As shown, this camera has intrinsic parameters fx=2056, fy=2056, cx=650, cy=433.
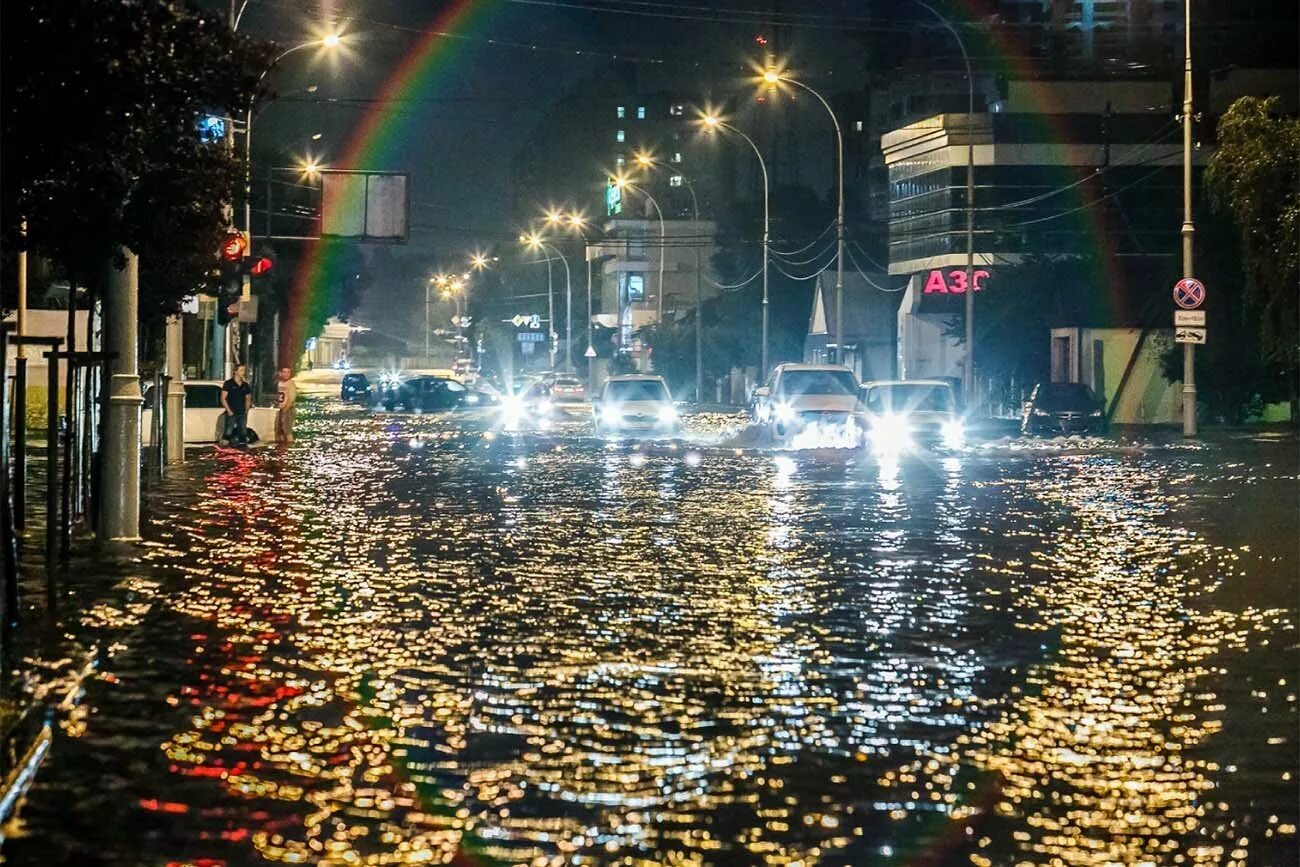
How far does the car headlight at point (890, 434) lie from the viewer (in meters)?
41.4

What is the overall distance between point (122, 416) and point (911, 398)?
2730 centimetres

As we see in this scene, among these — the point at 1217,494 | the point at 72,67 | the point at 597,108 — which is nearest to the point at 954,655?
the point at 72,67

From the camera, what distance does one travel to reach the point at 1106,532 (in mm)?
20969

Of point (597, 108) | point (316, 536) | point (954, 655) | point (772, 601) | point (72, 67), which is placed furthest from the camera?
point (597, 108)

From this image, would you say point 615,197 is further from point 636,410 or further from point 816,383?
point 816,383

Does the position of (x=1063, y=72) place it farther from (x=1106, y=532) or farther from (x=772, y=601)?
(x=772, y=601)

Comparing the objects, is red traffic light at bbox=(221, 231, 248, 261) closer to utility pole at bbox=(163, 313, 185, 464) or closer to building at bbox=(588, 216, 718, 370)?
utility pole at bbox=(163, 313, 185, 464)

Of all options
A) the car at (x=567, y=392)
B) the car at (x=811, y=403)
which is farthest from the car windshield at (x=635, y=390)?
the car at (x=567, y=392)

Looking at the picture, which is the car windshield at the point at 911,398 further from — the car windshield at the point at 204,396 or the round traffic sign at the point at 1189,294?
the car windshield at the point at 204,396

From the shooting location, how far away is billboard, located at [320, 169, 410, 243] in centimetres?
5584

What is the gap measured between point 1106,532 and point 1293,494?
7.19m

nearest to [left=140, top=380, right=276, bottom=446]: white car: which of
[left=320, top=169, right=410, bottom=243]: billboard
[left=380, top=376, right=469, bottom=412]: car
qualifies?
[left=320, top=169, right=410, bottom=243]: billboard

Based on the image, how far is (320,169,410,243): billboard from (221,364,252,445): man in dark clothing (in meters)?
13.6

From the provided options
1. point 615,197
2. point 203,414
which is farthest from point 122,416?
point 615,197
